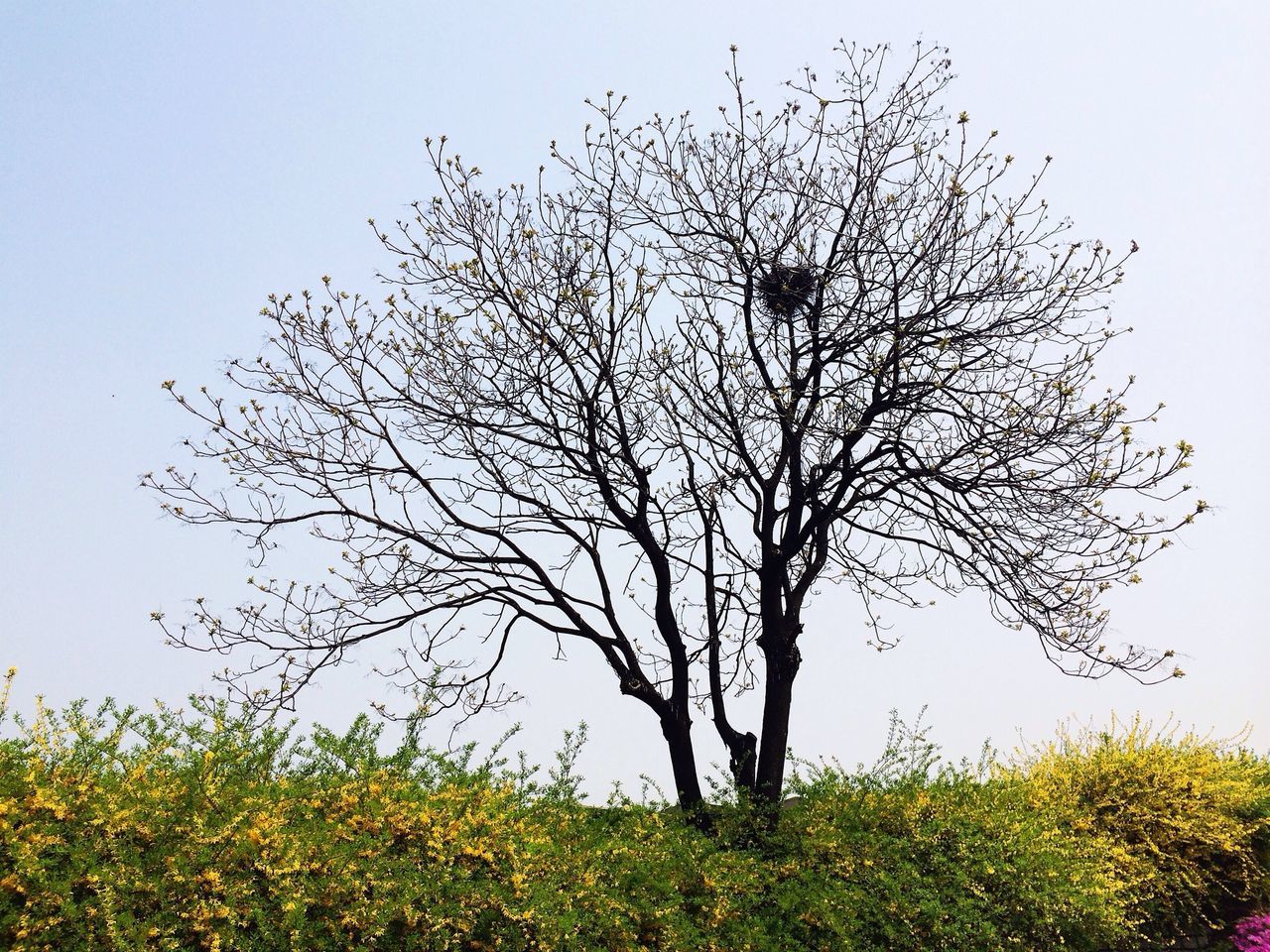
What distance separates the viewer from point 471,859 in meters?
4.71

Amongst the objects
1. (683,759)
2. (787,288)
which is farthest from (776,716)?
(787,288)

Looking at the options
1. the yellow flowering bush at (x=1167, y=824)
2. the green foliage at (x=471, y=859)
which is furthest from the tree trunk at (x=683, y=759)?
the yellow flowering bush at (x=1167, y=824)

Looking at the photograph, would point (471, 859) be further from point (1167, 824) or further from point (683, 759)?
point (1167, 824)

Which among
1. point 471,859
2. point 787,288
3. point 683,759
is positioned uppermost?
point 787,288

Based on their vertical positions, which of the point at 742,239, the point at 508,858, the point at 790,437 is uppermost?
the point at 742,239

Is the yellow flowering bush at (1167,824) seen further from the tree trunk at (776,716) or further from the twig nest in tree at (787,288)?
the twig nest in tree at (787,288)

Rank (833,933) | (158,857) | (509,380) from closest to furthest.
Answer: (158,857)
(833,933)
(509,380)

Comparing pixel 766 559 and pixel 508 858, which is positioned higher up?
Answer: pixel 766 559

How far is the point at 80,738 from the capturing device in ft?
15.2

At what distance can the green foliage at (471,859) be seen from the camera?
13.1 ft

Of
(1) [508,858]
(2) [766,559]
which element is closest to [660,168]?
(2) [766,559]

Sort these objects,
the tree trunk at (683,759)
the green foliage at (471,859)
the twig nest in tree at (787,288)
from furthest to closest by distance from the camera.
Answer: the twig nest in tree at (787,288), the tree trunk at (683,759), the green foliage at (471,859)

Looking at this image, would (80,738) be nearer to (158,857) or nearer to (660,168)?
(158,857)

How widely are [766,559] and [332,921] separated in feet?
14.1
